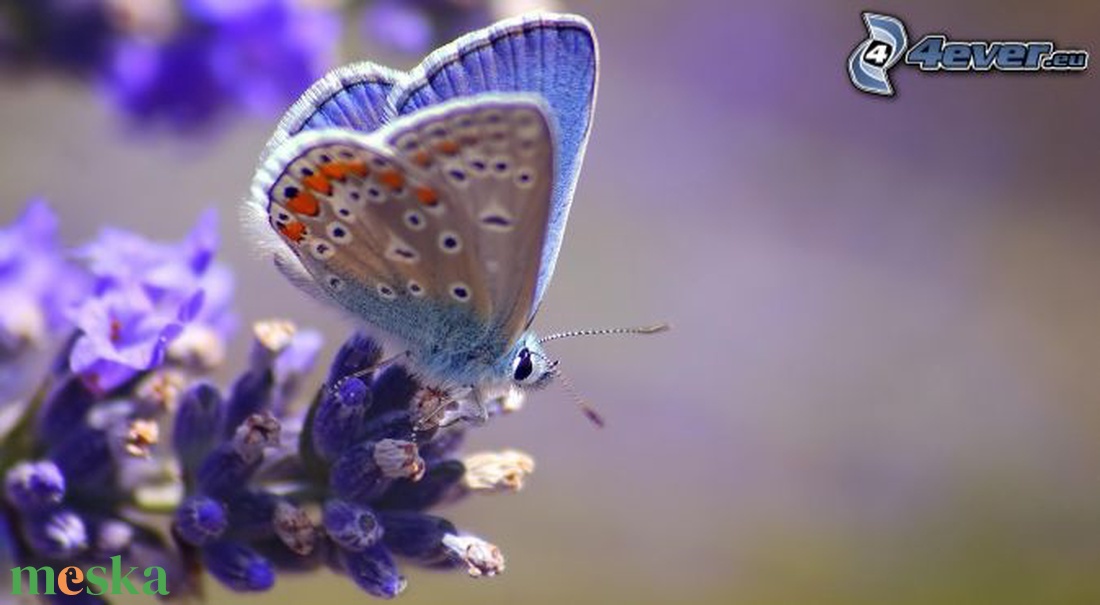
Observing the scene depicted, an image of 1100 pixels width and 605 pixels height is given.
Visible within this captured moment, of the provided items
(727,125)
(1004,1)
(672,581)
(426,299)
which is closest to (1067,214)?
(1004,1)

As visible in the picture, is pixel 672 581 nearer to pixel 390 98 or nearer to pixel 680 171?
pixel 680 171

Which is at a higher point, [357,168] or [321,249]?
[357,168]

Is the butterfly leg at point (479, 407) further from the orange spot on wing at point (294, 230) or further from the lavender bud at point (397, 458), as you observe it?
the orange spot on wing at point (294, 230)

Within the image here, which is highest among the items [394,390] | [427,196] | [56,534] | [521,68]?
[521,68]

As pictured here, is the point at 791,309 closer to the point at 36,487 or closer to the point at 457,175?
the point at 457,175

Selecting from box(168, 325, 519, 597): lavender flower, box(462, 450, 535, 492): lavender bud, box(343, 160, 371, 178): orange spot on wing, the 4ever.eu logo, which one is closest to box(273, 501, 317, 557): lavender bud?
box(168, 325, 519, 597): lavender flower

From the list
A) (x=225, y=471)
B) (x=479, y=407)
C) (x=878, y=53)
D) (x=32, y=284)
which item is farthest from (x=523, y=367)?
(x=878, y=53)
